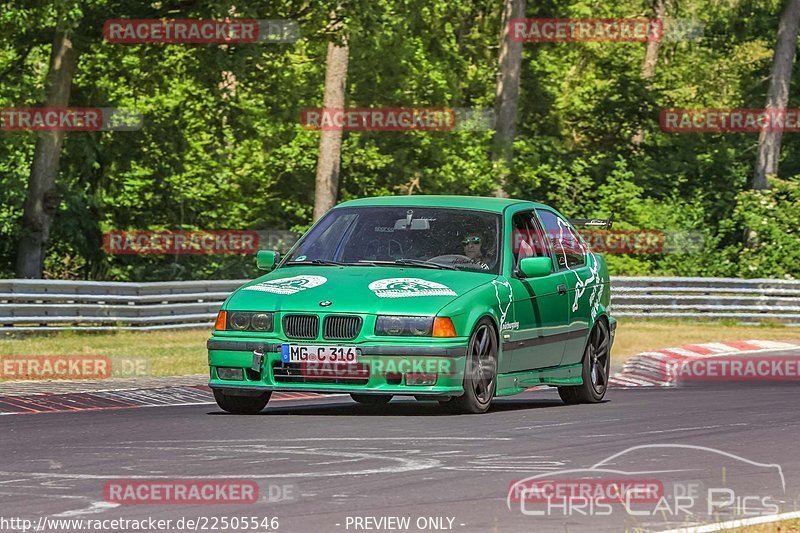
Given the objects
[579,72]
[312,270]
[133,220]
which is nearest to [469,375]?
[312,270]

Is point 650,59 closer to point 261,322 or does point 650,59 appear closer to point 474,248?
point 474,248

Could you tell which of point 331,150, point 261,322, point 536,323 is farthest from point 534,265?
point 331,150

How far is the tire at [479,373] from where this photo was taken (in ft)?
39.8

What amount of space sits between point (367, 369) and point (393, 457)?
2.26 meters

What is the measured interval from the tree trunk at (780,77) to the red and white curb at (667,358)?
56.2 ft

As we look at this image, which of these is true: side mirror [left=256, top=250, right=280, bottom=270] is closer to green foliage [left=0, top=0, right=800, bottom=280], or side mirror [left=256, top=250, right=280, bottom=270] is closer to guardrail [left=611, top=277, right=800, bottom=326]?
green foliage [left=0, top=0, right=800, bottom=280]

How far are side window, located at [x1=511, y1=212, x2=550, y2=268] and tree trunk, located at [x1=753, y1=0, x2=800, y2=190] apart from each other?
30315mm

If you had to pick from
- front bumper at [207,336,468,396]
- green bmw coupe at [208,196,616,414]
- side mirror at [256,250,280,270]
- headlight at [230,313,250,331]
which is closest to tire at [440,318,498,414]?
green bmw coupe at [208,196,616,414]

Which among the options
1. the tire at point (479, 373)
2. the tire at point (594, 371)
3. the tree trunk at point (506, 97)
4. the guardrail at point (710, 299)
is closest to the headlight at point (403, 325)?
the tire at point (479, 373)

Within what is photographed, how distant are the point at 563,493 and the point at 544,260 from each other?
4.82 meters

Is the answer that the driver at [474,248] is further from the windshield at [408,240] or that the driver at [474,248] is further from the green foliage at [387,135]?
the green foliage at [387,135]

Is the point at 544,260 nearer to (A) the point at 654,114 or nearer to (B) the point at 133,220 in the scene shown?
(B) the point at 133,220

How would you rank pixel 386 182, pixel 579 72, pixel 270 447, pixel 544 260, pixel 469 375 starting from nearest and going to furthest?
pixel 270 447 < pixel 469 375 < pixel 544 260 < pixel 386 182 < pixel 579 72

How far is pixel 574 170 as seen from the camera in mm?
44719
